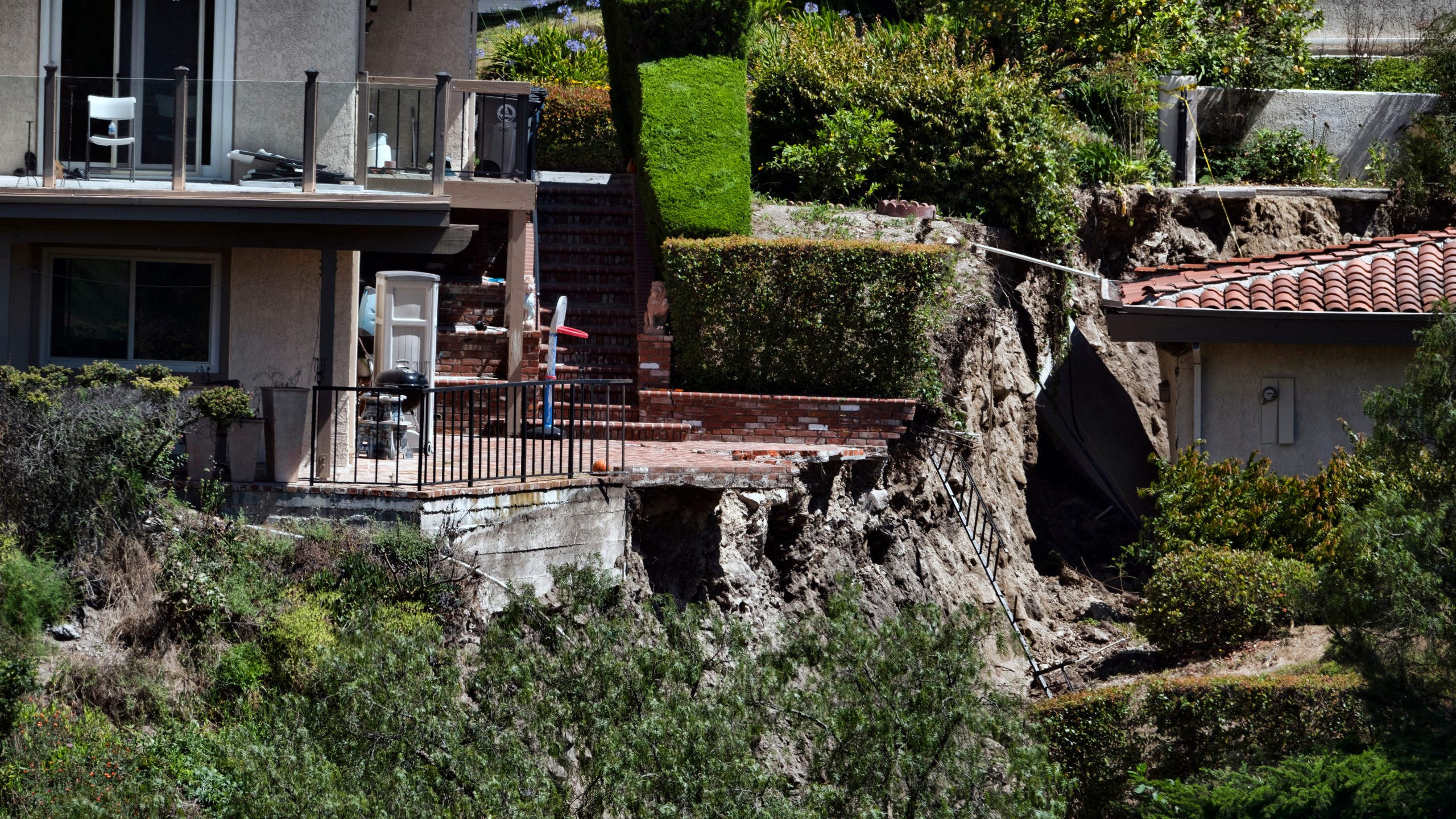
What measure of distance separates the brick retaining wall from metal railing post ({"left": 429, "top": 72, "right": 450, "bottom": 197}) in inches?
144

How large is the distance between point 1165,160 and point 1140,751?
10747 mm

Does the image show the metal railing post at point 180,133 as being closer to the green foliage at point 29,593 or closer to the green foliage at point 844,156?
the green foliage at point 29,593

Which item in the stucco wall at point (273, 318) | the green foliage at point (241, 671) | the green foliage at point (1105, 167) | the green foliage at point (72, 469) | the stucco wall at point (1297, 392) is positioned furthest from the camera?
the green foliage at point (1105, 167)

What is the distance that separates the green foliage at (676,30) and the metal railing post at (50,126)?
6920 mm

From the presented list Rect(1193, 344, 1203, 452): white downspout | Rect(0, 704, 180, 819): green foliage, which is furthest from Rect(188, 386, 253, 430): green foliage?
Rect(1193, 344, 1203, 452): white downspout

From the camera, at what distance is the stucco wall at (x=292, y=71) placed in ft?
41.5

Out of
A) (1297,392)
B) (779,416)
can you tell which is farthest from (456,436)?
(1297,392)

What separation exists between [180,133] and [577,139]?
11583 millimetres

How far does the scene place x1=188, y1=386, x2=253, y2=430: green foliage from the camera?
10961 mm

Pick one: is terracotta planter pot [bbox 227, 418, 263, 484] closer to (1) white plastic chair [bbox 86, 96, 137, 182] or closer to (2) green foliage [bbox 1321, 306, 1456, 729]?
(1) white plastic chair [bbox 86, 96, 137, 182]

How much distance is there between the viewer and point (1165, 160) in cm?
2052

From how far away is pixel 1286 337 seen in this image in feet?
52.6

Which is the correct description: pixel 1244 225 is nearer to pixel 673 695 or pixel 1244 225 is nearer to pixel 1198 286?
pixel 1198 286

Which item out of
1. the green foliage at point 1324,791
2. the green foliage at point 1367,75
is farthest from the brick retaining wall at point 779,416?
the green foliage at point 1367,75
